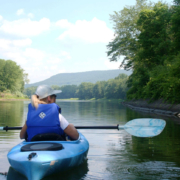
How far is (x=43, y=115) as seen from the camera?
512cm

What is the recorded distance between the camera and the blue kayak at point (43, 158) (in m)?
4.50

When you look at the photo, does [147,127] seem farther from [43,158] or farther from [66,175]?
[43,158]

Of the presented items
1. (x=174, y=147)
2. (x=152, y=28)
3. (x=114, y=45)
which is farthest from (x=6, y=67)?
(x=174, y=147)

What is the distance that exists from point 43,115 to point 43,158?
33.8 inches

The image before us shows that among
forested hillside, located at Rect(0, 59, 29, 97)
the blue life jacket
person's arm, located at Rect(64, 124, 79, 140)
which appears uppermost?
forested hillside, located at Rect(0, 59, 29, 97)

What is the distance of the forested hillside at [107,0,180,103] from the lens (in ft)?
84.4

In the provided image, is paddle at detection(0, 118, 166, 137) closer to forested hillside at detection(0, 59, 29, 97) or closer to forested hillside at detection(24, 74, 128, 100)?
forested hillside at detection(0, 59, 29, 97)

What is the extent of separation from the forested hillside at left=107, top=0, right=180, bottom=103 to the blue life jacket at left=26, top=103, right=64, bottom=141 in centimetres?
1734

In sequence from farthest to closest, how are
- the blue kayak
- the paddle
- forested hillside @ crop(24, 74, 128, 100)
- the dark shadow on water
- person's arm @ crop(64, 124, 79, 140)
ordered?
forested hillside @ crop(24, 74, 128, 100) → the paddle → person's arm @ crop(64, 124, 79, 140) → the dark shadow on water → the blue kayak

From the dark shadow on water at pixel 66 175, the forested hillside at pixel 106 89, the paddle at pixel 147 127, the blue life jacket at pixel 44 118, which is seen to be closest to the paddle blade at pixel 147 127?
the paddle at pixel 147 127

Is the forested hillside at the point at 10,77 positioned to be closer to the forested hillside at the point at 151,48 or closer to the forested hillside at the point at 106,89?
the forested hillside at the point at 106,89

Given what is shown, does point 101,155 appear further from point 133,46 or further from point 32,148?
point 133,46

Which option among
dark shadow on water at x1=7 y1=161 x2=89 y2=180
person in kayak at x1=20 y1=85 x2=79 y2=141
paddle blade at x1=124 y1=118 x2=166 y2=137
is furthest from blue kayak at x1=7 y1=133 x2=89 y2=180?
paddle blade at x1=124 y1=118 x2=166 y2=137

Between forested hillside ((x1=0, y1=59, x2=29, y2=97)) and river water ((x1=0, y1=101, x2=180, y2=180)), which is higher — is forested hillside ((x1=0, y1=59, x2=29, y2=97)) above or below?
above
